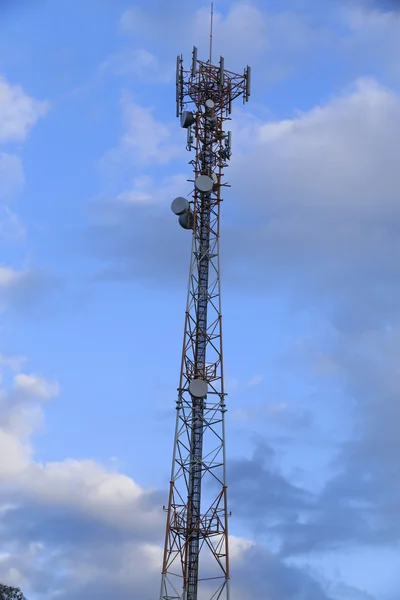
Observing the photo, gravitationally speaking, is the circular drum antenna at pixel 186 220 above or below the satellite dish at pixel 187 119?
below

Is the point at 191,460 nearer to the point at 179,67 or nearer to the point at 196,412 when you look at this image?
the point at 196,412

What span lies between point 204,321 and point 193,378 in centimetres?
441

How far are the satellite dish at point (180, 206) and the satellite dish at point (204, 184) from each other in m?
1.40

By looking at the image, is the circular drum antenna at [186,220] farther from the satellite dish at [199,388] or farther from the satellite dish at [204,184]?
the satellite dish at [199,388]

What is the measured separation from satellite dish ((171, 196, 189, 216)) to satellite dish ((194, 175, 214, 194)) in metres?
1.40

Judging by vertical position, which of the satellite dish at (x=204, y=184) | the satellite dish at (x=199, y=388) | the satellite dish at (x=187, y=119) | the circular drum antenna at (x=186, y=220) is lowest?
the satellite dish at (x=199, y=388)

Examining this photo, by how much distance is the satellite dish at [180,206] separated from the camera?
335 ft

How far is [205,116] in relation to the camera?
104812 mm

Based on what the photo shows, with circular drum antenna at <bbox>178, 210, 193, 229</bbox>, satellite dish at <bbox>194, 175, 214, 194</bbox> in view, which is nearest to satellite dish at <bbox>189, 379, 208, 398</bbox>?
circular drum antenna at <bbox>178, 210, 193, 229</bbox>

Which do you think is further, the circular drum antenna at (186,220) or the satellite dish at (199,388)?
the circular drum antenna at (186,220)

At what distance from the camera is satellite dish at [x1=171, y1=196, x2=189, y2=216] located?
4016 inches

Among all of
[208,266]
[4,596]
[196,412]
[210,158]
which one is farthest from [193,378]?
[4,596]

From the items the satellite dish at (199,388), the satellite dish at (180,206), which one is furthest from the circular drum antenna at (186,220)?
the satellite dish at (199,388)

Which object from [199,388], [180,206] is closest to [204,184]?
[180,206]
